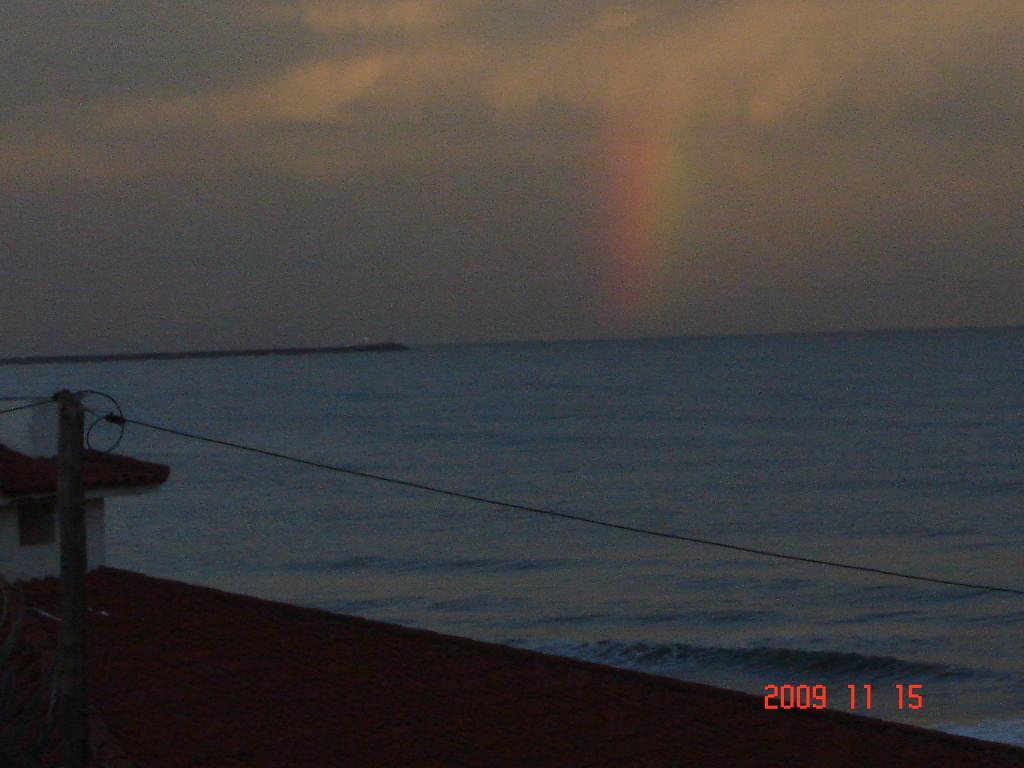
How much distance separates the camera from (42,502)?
12.4 meters

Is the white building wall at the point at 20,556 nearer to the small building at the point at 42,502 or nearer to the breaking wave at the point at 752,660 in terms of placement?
the small building at the point at 42,502

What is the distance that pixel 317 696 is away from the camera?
8.94m

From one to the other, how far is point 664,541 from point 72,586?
130ft

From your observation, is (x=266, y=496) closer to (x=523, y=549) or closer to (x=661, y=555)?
(x=523, y=549)

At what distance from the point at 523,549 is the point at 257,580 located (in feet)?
30.9

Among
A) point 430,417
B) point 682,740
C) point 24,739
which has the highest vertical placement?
point 430,417

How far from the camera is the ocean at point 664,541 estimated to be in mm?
28125

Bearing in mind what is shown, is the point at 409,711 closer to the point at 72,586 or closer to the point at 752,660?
the point at 72,586

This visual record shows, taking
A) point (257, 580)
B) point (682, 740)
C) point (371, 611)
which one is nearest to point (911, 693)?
point (371, 611)

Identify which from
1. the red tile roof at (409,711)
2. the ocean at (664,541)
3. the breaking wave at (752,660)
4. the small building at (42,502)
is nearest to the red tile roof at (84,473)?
the small building at (42,502)

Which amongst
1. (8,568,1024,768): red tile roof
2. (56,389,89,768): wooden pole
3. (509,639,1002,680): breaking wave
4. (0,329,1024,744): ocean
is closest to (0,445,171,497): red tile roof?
(8,568,1024,768): red tile roof
